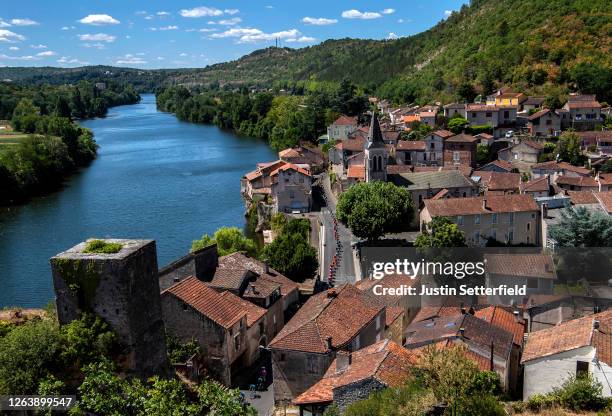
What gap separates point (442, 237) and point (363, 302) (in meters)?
10.8

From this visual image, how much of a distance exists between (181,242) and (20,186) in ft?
81.9

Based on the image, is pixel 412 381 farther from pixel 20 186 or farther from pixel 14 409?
pixel 20 186

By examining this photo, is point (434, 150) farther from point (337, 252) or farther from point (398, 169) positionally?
point (337, 252)

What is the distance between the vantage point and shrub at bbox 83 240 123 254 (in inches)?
530

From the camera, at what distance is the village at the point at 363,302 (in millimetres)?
14164

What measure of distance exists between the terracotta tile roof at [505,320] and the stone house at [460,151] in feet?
97.9

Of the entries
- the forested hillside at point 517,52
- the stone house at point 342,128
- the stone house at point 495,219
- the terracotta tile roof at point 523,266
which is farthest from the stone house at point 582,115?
the terracotta tile roof at point 523,266

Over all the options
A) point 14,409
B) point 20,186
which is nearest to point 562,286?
point 14,409

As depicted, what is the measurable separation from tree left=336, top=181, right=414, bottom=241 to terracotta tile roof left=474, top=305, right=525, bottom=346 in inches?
492

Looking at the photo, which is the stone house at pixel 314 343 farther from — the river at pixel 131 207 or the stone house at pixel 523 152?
the stone house at pixel 523 152

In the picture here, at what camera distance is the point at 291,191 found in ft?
156

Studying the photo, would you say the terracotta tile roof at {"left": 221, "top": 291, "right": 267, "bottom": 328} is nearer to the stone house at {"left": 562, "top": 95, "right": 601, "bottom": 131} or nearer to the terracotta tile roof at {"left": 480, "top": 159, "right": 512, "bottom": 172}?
the terracotta tile roof at {"left": 480, "top": 159, "right": 512, "bottom": 172}

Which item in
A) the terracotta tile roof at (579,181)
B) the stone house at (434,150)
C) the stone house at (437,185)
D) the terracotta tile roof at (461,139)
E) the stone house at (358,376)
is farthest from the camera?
the stone house at (434,150)

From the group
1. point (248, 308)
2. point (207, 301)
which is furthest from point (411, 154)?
point (207, 301)
